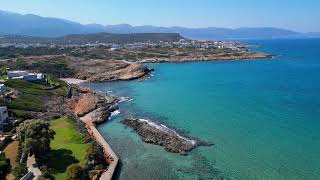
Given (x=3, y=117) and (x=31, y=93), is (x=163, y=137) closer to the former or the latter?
(x=3, y=117)

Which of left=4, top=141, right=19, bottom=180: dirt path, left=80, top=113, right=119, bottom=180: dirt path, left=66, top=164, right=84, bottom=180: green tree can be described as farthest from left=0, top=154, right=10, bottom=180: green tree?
left=80, top=113, right=119, bottom=180: dirt path

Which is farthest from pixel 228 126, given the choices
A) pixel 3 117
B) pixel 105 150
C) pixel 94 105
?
pixel 3 117

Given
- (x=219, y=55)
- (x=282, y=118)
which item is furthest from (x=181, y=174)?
(x=219, y=55)

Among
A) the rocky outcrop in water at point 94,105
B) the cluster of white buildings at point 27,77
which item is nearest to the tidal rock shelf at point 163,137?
the rocky outcrop in water at point 94,105

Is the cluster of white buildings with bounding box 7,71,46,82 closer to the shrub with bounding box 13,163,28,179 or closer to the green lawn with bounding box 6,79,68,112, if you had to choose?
the green lawn with bounding box 6,79,68,112

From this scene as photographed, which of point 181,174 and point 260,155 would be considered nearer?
point 181,174

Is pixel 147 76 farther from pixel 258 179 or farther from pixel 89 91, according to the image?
pixel 258 179
